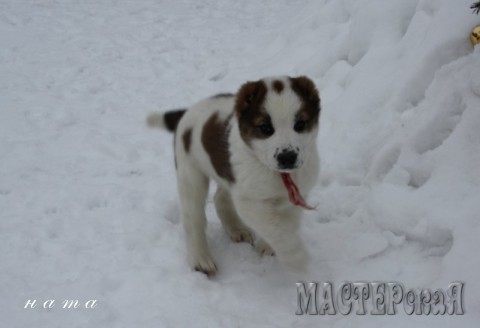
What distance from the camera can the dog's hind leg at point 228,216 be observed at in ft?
16.1

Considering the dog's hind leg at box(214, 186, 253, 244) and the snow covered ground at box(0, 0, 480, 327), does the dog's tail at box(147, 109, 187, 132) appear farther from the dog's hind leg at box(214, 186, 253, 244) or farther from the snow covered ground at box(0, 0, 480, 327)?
the snow covered ground at box(0, 0, 480, 327)

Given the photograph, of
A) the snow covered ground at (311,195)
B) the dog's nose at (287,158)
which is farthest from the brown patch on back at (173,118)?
Result: the dog's nose at (287,158)

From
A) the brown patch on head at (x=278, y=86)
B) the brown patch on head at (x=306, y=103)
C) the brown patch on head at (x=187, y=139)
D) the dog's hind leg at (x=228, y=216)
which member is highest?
the brown patch on head at (x=278, y=86)

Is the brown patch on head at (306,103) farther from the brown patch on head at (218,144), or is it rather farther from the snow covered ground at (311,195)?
the snow covered ground at (311,195)

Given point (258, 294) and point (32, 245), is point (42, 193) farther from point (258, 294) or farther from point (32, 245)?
point (258, 294)

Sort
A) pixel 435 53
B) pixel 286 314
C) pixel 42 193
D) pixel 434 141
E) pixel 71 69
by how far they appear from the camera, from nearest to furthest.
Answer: pixel 286 314 < pixel 434 141 < pixel 435 53 < pixel 42 193 < pixel 71 69

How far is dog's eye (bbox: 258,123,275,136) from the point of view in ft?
12.0

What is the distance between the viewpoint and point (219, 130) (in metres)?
4.29

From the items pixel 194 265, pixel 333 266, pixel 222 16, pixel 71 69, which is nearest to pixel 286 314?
pixel 333 266

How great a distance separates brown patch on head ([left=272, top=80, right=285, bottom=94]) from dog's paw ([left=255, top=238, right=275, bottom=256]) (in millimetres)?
1514

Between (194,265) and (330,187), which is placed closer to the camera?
(194,265)

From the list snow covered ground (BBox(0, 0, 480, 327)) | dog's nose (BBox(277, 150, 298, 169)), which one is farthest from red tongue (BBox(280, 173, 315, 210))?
snow covered ground (BBox(0, 0, 480, 327))

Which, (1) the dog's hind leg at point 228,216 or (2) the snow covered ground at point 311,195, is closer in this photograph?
(2) the snow covered ground at point 311,195

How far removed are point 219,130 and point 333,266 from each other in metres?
1.50
